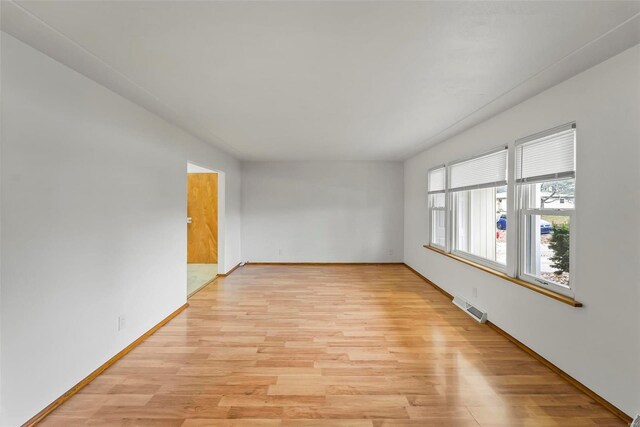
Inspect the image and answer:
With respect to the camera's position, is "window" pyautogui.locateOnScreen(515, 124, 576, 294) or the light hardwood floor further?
"window" pyautogui.locateOnScreen(515, 124, 576, 294)

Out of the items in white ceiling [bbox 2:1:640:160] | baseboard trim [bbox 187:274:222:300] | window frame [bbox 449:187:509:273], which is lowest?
baseboard trim [bbox 187:274:222:300]

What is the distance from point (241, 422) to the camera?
1.81m

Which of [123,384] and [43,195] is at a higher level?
[43,195]

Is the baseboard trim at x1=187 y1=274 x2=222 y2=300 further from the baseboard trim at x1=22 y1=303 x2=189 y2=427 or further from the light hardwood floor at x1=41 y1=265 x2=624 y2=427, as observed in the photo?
the baseboard trim at x1=22 y1=303 x2=189 y2=427

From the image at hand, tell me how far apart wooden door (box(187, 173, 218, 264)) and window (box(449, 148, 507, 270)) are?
5225mm

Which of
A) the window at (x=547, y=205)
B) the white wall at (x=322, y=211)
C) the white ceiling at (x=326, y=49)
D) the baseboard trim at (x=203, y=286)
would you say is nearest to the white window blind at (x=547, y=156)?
the window at (x=547, y=205)

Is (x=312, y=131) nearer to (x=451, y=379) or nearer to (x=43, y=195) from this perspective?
(x=43, y=195)

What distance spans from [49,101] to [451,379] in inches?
143

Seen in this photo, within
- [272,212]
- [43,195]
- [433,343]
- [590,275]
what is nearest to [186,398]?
[43,195]

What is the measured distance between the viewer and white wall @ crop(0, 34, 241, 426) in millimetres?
1680

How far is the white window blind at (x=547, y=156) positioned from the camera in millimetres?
2281

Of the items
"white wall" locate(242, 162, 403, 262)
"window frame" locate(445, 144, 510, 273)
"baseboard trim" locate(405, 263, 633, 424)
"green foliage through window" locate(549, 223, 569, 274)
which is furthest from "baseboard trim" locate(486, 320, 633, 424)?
"white wall" locate(242, 162, 403, 262)

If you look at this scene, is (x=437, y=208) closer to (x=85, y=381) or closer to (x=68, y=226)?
(x=68, y=226)

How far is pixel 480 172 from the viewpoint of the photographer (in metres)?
3.57
